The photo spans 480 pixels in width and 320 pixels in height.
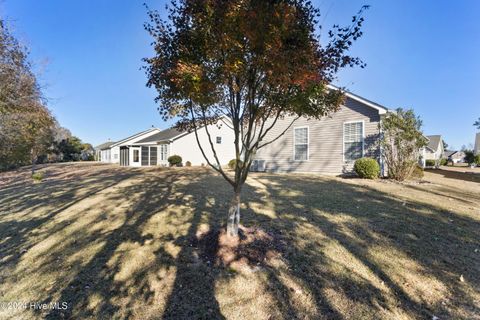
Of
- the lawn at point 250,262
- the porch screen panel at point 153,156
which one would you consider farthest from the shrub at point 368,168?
the porch screen panel at point 153,156

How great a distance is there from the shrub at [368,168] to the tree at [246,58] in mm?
7908

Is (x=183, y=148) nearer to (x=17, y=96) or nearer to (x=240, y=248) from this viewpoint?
(x=17, y=96)

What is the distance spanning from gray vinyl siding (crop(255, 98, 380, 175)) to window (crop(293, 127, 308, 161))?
206 millimetres

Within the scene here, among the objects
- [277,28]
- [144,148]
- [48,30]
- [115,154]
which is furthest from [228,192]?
[115,154]

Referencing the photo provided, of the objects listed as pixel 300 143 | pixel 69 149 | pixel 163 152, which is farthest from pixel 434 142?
pixel 69 149

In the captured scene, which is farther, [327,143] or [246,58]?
[327,143]

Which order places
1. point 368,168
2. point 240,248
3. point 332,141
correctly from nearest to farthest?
point 240,248 < point 368,168 < point 332,141

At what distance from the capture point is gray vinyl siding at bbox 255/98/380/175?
11.9 m

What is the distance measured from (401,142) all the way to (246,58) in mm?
10419

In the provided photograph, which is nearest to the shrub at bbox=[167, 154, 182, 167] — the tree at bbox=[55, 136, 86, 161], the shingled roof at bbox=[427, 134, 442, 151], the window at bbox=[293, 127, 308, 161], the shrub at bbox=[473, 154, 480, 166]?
the window at bbox=[293, 127, 308, 161]

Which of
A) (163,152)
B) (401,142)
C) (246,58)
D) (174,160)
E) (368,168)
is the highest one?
(246,58)

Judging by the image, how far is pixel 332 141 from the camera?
43.0 ft

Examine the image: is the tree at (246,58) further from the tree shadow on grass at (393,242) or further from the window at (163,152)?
the window at (163,152)

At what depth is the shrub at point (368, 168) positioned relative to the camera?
35.8 ft
